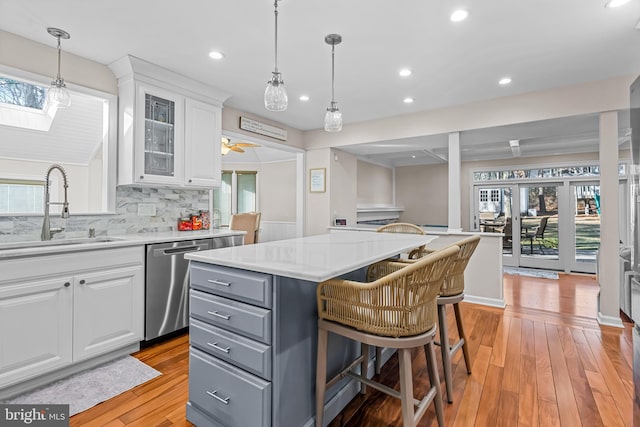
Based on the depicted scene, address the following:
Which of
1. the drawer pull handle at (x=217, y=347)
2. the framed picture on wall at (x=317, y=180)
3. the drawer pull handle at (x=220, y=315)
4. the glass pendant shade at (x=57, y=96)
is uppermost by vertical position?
the glass pendant shade at (x=57, y=96)

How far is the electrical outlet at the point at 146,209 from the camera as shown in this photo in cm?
311

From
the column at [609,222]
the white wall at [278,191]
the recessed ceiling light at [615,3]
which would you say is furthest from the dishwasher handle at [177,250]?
the column at [609,222]

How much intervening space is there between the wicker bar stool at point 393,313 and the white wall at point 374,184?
5.28 metres

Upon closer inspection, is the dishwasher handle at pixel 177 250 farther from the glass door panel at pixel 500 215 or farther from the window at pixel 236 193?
the glass door panel at pixel 500 215

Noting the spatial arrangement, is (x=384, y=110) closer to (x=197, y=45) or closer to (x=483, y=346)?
(x=197, y=45)

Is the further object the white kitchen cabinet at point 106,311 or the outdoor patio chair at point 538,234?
the outdoor patio chair at point 538,234


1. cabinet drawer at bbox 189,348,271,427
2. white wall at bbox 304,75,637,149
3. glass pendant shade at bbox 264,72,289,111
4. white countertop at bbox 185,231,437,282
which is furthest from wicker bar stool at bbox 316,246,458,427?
white wall at bbox 304,75,637,149

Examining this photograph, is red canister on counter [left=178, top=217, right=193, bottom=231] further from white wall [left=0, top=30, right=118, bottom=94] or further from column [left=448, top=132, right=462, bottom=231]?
column [left=448, top=132, right=462, bottom=231]

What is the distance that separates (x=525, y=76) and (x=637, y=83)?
243 cm

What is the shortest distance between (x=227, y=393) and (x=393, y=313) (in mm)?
875

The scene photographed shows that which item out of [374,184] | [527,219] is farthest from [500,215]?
[374,184]

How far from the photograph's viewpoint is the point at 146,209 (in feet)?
10.3

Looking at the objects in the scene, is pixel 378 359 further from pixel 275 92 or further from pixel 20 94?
pixel 20 94

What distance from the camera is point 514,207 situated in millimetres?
6355
